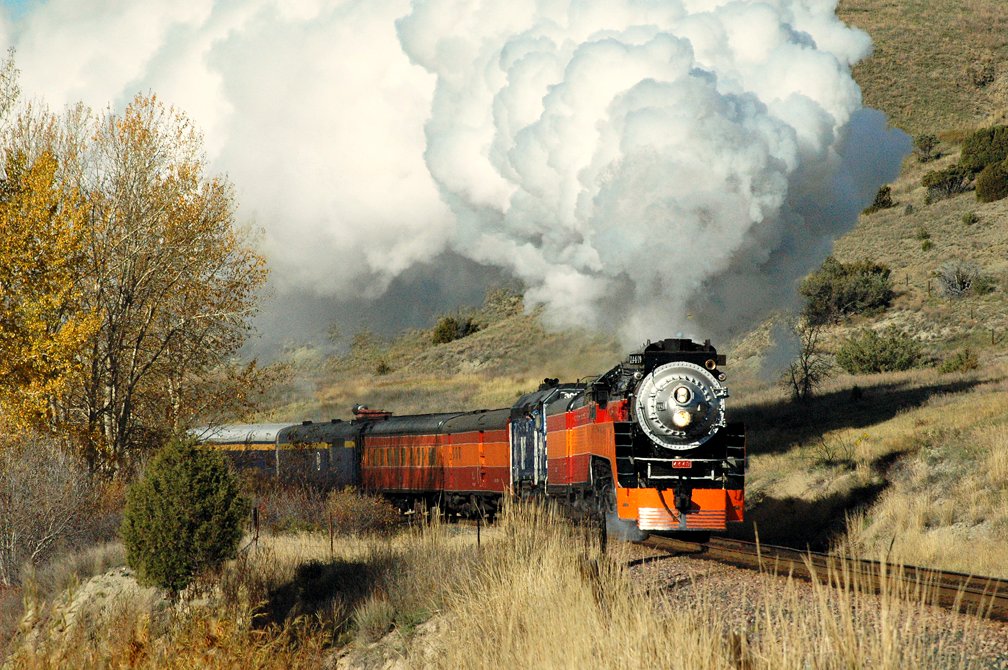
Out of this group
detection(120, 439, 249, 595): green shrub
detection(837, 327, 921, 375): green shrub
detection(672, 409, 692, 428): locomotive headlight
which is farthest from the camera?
detection(837, 327, 921, 375): green shrub

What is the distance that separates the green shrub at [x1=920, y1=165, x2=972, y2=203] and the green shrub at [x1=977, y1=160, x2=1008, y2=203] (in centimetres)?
454

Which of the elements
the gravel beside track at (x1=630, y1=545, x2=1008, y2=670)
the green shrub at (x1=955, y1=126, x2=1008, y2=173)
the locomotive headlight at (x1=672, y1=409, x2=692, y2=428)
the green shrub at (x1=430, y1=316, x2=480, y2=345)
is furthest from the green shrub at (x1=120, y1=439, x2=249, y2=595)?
the green shrub at (x1=430, y1=316, x2=480, y2=345)

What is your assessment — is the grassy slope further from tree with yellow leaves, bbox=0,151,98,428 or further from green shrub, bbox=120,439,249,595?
tree with yellow leaves, bbox=0,151,98,428

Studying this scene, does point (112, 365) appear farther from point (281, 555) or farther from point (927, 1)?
point (927, 1)

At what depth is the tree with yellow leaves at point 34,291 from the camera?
21.3 meters

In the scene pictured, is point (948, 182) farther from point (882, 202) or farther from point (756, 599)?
point (756, 599)

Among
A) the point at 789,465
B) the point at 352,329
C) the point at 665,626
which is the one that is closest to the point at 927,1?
the point at 352,329

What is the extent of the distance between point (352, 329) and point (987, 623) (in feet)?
303

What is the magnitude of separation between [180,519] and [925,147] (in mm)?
82966

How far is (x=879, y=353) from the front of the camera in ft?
137

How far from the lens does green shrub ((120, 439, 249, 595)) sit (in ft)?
45.4

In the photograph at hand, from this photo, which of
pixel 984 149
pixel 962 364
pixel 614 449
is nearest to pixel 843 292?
pixel 962 364

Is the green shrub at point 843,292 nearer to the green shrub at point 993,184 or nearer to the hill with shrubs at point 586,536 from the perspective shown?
the hill with shrubs at point 586,536

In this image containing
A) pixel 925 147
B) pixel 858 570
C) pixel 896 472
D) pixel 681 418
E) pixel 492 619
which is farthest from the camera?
pixel 925 147
